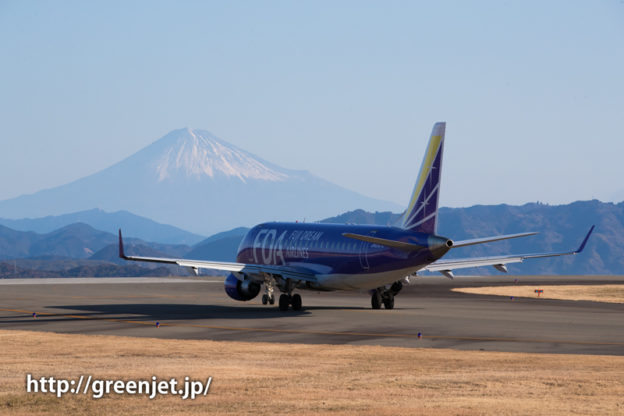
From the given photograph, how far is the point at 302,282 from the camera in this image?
167 feet

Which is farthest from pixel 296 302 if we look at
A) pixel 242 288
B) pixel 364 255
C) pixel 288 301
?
pixel 364 255

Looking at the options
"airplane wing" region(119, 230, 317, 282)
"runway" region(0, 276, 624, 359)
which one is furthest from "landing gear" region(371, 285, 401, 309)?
"airplane wing" region(119, 230, 317, 282)

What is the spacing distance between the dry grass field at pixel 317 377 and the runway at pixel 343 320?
366 centimetres

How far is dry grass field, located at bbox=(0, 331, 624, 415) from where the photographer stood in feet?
66.9

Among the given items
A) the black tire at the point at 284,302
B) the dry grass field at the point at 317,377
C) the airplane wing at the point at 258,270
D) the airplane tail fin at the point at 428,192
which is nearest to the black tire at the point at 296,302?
the black tire at the point at 284,302

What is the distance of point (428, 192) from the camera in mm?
46375

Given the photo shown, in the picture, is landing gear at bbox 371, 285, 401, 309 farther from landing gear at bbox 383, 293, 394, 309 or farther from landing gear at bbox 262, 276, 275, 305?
landing gear at bbox 262, 276, 275, 305

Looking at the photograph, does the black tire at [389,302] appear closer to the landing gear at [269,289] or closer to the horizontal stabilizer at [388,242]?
the landing gear at [269,289]

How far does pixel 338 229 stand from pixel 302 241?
2.70m

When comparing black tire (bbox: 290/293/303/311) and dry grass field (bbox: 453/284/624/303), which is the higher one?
dry grass field (bbox: 453/284/624/303)

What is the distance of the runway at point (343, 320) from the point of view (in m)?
36.2

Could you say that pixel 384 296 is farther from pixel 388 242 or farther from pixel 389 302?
pixel 388 242

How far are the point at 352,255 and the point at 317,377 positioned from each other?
24.0 meters

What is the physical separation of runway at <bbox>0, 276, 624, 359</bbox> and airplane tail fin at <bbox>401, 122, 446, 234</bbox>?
4624 mm
